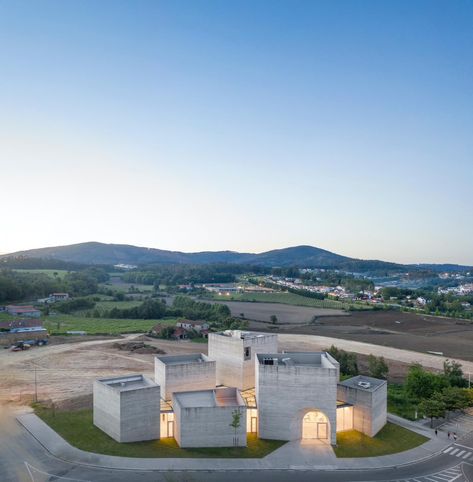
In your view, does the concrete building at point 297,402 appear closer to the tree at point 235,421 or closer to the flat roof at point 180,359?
the tree at point 235,421

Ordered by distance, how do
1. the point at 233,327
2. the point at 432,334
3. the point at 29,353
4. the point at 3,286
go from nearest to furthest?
the point at 29,353 < the point at 233,327 < the point at 432,334 < the point at 3,286

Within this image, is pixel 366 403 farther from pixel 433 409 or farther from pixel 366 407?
pixel 433 409

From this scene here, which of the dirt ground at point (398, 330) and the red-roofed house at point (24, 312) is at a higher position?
the red-roofed house at point (24, 312)

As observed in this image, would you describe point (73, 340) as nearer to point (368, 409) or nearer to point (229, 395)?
point (229, 395)

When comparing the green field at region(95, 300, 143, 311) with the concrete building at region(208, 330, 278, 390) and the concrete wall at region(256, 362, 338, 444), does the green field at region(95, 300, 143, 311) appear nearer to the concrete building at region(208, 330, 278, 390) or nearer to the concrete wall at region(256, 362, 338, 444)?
the concrete building at region(208, 330, 278, 390)

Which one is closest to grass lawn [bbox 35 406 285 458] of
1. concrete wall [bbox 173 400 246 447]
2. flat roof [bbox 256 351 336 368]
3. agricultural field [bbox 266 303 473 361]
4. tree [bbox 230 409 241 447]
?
concrete wall [bbox 173 400 246 447]

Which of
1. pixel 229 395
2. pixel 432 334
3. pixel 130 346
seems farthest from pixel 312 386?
pixel 432 334

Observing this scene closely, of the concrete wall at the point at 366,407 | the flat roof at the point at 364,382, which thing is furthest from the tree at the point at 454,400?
the concrete wall at the point at 366,407
